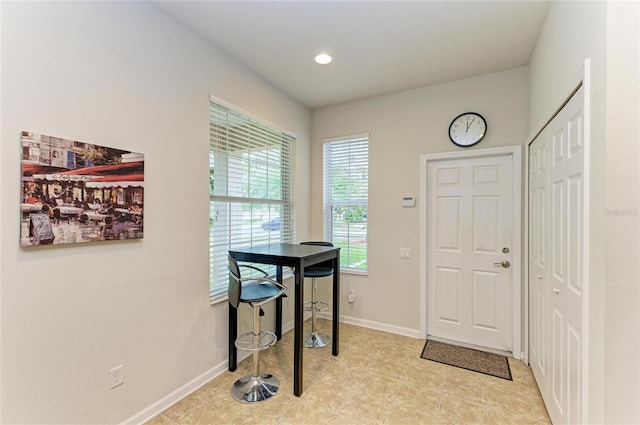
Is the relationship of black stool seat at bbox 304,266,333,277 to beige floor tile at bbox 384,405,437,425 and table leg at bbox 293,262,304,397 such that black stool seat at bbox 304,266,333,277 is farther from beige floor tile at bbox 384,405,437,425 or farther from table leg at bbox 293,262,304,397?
beige floor tile at bbox 384,405,437,425

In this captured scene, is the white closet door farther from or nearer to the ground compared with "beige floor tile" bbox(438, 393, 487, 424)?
farther from the ground

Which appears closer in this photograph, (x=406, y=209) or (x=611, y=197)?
(x=611, y=197)

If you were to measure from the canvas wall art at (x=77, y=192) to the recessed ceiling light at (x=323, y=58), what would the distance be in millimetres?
1739

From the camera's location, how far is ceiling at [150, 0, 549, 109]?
6.73ft

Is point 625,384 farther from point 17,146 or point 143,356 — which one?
point 17,146

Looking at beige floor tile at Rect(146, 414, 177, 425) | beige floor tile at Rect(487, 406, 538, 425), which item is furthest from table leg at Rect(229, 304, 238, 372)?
beige floor tile at Rect(487, 406, 538, 425)

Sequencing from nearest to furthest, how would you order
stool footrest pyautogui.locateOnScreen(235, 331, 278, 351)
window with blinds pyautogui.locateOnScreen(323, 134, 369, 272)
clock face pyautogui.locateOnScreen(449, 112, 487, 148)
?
stool footrest pyautogui.locateOnScreen(235, 331, 278, 351), clock face pyautogui.locateOnScreen(449, 112, 487, 148), window with blinds pyautogui.locateOnScreen(323, 134, 369, 272)

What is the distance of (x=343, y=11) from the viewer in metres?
2.08

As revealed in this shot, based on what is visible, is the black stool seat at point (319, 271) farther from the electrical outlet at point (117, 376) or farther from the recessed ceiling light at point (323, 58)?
the recessed ceiling light at point (323, 58)

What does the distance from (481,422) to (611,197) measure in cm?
171

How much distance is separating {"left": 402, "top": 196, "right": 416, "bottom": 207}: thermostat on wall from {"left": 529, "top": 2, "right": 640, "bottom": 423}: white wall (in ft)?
6.73

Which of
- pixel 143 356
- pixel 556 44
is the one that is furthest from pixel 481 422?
pixel 556 44

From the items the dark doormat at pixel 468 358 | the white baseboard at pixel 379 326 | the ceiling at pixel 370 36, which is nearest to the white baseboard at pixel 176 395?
the white baseboard at pixel 379 326

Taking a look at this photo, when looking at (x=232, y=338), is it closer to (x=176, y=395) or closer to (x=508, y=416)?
(x=176, y=395)
